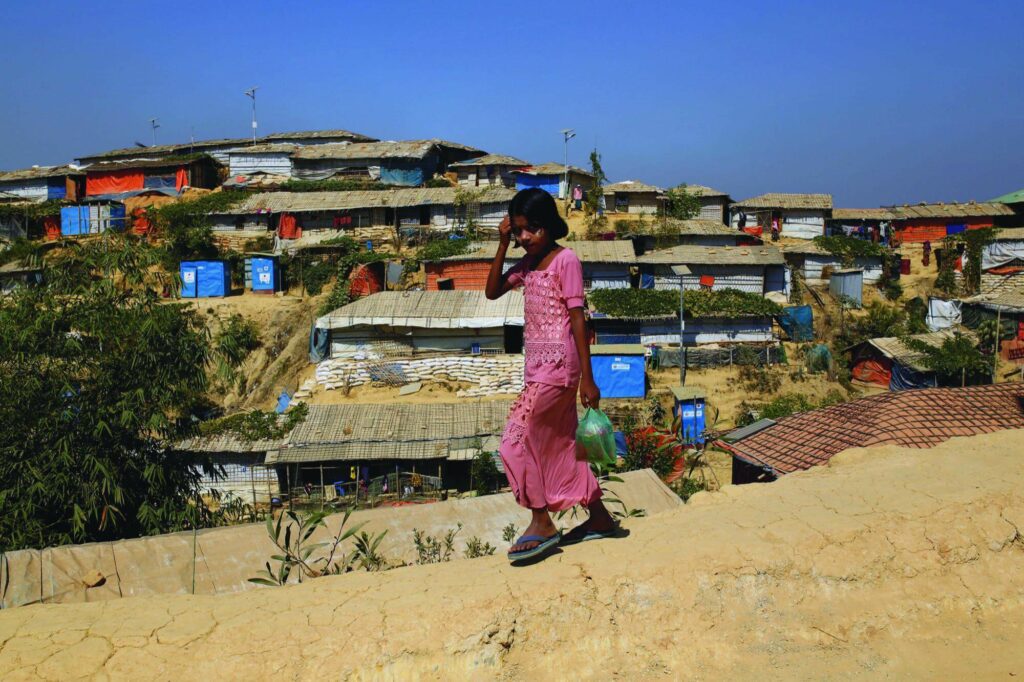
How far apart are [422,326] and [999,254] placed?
2034 cm

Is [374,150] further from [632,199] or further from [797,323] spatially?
[797,323]

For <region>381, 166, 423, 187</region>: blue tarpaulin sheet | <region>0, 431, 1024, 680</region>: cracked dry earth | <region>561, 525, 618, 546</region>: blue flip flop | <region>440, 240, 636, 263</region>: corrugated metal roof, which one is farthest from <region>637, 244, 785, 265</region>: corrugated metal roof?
<region>561, 525, 618, 546</region>: blue flip flop

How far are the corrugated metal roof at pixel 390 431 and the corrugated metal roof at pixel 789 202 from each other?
18.1m

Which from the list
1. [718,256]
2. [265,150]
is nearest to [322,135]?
[265,150]

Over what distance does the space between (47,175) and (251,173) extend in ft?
29.2

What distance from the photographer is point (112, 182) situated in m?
A: 34.2

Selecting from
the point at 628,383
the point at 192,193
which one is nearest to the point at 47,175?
the point at 192,193

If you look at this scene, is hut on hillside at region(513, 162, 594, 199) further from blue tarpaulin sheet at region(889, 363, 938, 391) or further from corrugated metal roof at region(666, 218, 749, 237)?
blue tarpaulin sheet at region(889, 363, 938, 391)

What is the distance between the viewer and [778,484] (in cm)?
491

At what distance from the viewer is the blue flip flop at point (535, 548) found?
366cm

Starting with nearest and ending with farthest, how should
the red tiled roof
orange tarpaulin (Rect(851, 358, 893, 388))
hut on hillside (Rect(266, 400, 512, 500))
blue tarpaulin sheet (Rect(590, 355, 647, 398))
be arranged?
the red tiled roof < hut on hillside (Rect(266, 400, 512, 500)) < blue tarpaulin sheet (Rect(590, 355, 647, 398)) < orange tarpaulin (Rect(851, 358, 893, 388))

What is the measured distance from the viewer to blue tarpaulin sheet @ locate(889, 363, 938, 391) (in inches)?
768

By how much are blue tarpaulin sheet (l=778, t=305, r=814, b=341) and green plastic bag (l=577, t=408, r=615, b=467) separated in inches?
818

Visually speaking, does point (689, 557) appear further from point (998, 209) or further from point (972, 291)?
point (998, 209)
